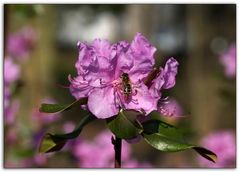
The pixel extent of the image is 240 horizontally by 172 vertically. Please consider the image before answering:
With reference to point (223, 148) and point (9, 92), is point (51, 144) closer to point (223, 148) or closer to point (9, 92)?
point (9, 92)

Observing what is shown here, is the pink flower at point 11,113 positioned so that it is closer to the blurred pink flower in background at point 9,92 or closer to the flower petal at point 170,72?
the blurred pink flower in background at point 9,92

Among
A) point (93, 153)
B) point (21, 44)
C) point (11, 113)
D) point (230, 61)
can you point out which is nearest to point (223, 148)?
point (230, 61)

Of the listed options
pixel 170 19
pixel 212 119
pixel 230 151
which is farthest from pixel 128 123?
pixel 170 19

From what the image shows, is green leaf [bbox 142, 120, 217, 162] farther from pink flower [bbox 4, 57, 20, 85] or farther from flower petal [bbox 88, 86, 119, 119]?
pink flower [bbox 4, 57, 20, 85]

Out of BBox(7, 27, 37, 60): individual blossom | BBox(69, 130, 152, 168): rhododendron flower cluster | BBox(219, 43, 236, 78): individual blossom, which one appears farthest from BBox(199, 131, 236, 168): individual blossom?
BBox(7, 27, 37, 60): individual blossom

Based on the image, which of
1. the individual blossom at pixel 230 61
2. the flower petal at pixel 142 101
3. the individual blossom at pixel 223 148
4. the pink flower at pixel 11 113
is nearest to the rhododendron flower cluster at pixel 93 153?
the pink flower at pixel 11 113

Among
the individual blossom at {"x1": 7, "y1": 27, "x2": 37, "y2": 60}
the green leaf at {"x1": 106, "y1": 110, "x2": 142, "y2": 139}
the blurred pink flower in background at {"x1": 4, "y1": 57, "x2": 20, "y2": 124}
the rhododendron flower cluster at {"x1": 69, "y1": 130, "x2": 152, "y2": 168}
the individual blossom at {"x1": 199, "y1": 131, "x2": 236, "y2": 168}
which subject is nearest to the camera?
the green leaf at {"x1": 106, "y1": 110, "x2": 142, "y2": 139}
